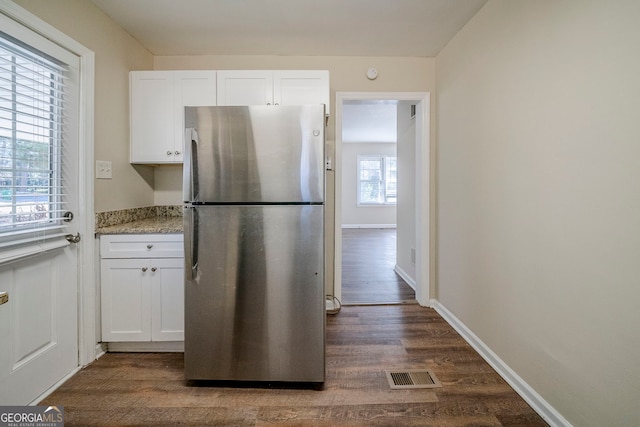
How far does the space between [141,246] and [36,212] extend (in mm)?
551

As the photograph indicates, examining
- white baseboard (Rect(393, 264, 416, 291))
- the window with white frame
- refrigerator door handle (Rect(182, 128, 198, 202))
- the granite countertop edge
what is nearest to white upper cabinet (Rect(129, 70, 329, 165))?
the granite countertop edge

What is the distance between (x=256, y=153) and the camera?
1509mm

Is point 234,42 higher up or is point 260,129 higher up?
point 234,42

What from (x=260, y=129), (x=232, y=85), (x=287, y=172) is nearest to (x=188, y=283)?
(x=287, y=172)

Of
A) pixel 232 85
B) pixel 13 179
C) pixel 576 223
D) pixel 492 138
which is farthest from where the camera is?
pixel 232 85

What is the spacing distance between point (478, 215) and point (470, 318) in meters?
0.79

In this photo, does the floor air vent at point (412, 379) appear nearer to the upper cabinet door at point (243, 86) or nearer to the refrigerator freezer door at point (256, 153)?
the refrigerator freezer door at point (256, 153)

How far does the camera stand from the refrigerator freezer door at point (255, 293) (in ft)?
5.00

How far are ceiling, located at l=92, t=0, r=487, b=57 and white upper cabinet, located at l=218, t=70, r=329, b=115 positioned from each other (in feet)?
1.05

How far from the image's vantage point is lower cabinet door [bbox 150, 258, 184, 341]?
73.4 inches

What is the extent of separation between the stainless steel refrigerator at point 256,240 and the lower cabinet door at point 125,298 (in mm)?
537

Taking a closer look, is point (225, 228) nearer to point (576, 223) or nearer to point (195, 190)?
point (195, 190)

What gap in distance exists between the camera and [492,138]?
1810mm

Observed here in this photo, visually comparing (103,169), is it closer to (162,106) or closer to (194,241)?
(162,106)
